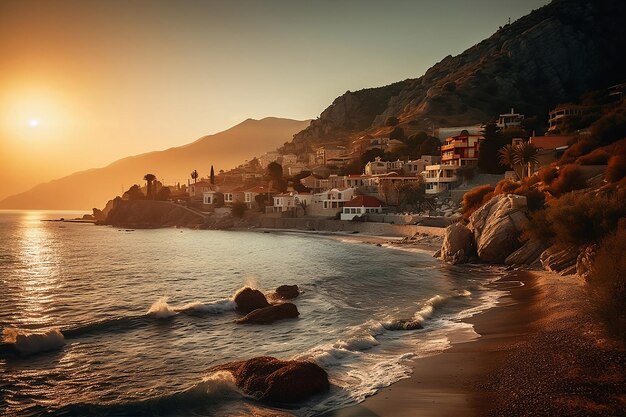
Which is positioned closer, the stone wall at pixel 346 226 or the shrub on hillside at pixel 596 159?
the shrub on hillside at pixel 596 159

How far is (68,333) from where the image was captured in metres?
21.8

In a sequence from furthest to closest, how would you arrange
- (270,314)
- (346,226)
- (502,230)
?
(346,226) → (502,230) → (270,314)

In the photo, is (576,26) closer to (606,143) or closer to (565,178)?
(606,143)

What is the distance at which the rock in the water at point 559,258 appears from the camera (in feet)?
104

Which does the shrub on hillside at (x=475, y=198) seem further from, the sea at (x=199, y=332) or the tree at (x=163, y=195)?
the tree at (x=163, y=195)

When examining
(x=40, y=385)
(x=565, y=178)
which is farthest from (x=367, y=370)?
(x=565, y=178)

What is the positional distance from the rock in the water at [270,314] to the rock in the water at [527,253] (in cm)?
2281

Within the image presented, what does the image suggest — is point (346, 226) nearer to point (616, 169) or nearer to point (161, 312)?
point (616, 169)

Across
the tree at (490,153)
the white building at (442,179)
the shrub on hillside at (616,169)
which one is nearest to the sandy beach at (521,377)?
the shrub on hillside at (616,169)

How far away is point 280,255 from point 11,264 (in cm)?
3371

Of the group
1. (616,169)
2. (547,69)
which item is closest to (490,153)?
(616,169)

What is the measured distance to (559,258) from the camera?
33406 mm

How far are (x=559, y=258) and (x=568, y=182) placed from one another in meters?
13.9

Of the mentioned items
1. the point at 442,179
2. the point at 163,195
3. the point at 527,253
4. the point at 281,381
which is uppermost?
the point at 163,195
